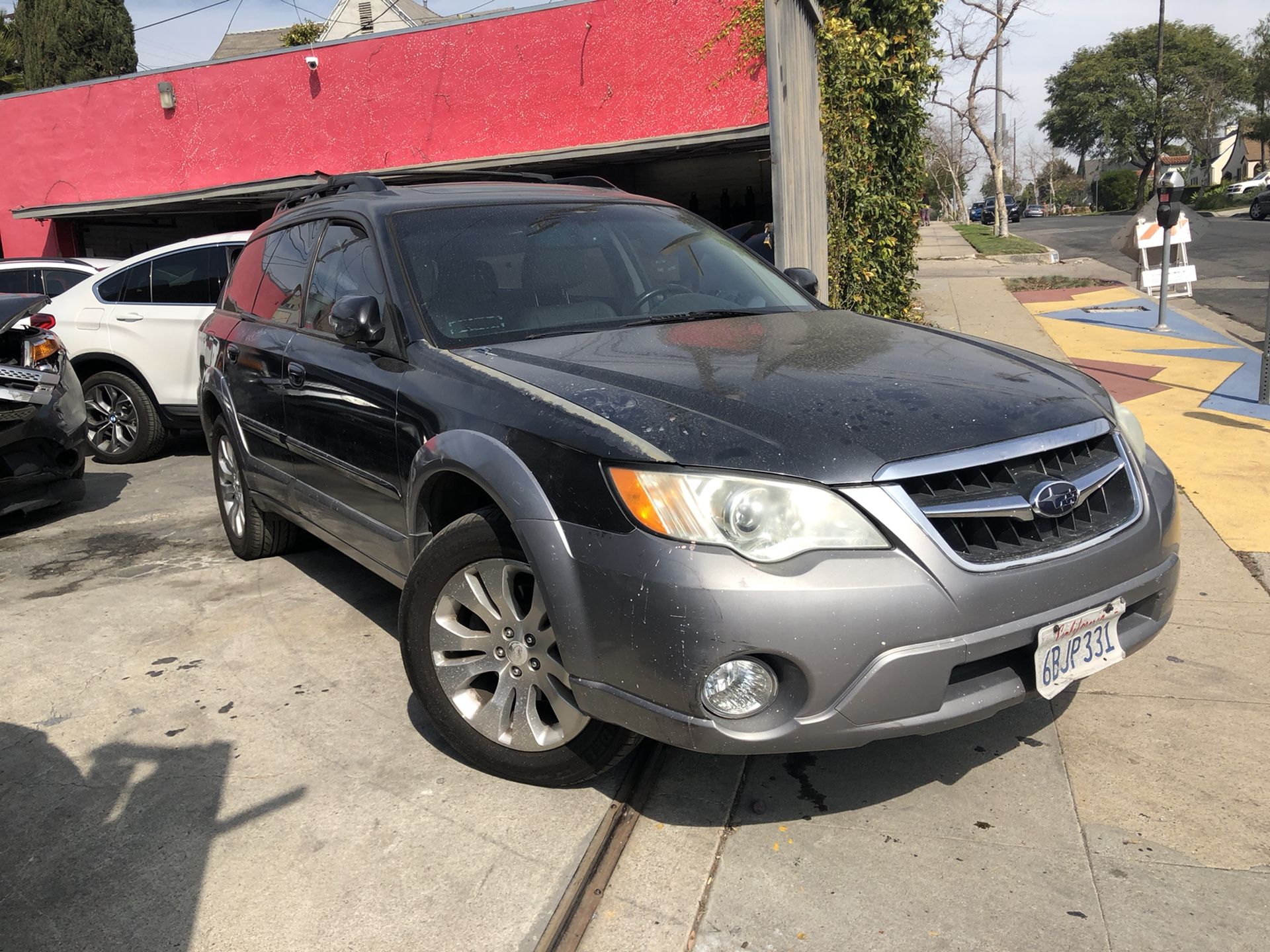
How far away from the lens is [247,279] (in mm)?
5180

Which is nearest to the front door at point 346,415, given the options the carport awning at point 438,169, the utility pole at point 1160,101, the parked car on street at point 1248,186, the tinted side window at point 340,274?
the tinted side window at point 340,274

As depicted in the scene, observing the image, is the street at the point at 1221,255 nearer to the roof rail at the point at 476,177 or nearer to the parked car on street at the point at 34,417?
the roof rail at the point at 476,177

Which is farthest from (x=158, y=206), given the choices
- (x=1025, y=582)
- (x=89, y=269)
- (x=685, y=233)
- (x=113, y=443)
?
(x=1025, y=582)

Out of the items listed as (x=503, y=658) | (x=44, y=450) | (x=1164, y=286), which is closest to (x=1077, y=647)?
(x=503, y=658)

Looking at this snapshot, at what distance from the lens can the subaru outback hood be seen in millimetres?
2553

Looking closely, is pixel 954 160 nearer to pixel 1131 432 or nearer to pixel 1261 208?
pixel 1261 208

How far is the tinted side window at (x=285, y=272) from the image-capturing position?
4445mm

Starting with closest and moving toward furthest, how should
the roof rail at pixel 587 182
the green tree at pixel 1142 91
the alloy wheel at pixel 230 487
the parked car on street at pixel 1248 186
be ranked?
1. the roof rail at pixel 587 182
2. the alloy wheel at pixel 230 487
3. the parked car on street at pixel 1248 186
4. the green tree at pixel 1142 91

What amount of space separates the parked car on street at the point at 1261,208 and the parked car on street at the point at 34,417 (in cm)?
3862

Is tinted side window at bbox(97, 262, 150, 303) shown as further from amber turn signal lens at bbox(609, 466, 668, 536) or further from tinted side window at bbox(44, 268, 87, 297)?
amber turn signal lens at bbox(609, 466, 668, 536)

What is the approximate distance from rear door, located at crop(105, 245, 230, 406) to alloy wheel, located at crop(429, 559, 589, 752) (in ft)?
18.1

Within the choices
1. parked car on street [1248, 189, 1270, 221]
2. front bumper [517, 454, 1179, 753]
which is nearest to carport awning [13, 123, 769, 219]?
front bumper [517, 454, 1179, 753]

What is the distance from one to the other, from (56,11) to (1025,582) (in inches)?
1250

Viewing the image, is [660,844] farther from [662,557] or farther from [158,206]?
[158,206]
